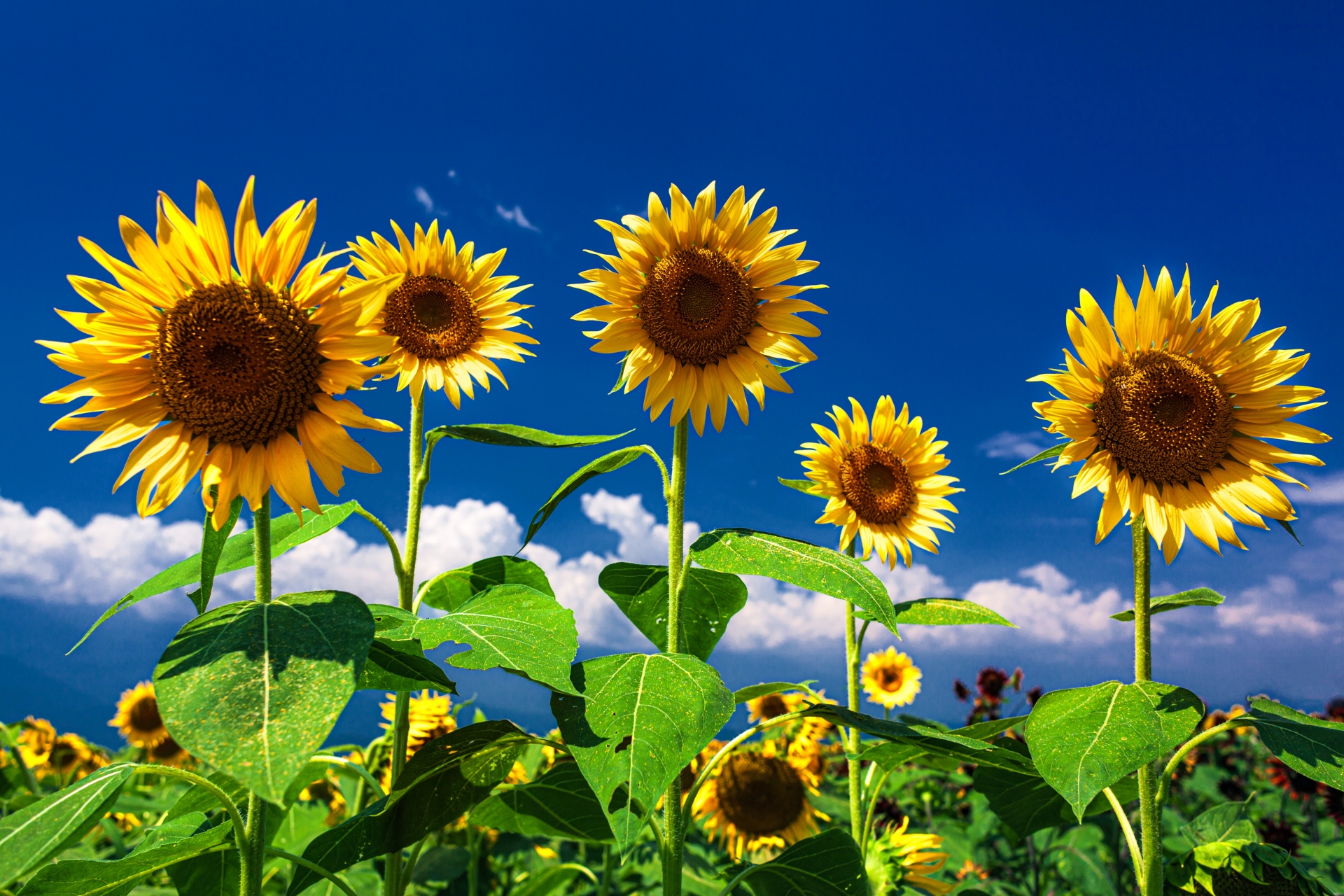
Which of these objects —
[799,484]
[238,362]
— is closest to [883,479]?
[799,484]

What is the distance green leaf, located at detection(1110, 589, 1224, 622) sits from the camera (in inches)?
80.4

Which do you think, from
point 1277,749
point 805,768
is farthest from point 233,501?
point 805,768

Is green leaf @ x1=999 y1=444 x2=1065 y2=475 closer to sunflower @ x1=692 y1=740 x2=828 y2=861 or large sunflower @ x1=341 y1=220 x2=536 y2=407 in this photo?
large sunflower @ x1=341 y1=220 x2=536 y2=407

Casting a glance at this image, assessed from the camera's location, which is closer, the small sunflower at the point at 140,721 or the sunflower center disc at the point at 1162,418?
the sunflower center disc at the point at 1162,418

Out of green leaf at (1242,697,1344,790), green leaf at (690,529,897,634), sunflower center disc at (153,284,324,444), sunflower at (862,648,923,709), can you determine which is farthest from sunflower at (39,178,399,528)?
sunflower at (862,648,923,709)

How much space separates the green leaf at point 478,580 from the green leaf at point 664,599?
18cm

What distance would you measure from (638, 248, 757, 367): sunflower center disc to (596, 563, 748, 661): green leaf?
0.61 m

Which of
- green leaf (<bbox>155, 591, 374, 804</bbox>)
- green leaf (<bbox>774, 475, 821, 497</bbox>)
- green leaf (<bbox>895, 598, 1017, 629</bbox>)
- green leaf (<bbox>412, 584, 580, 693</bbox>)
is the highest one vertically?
green leaf (<bbox>774, 475, 821, 497</bbox>)

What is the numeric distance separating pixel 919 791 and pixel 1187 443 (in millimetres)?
4110

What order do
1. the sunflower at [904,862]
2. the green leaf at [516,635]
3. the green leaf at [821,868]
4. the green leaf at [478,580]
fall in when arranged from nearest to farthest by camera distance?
the green leaf at [516,635]
the green leaf at [821,868]
the green leaf at [478,580]
the sunflower at [904,862]

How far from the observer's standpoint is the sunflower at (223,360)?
155 centimetres

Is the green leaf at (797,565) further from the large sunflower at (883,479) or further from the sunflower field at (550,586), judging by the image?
the large sunflower at (883,479)

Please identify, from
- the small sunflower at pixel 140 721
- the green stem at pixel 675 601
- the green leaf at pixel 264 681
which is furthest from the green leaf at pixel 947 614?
the small sunflower at pixel 140 721

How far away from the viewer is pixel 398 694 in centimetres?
203
